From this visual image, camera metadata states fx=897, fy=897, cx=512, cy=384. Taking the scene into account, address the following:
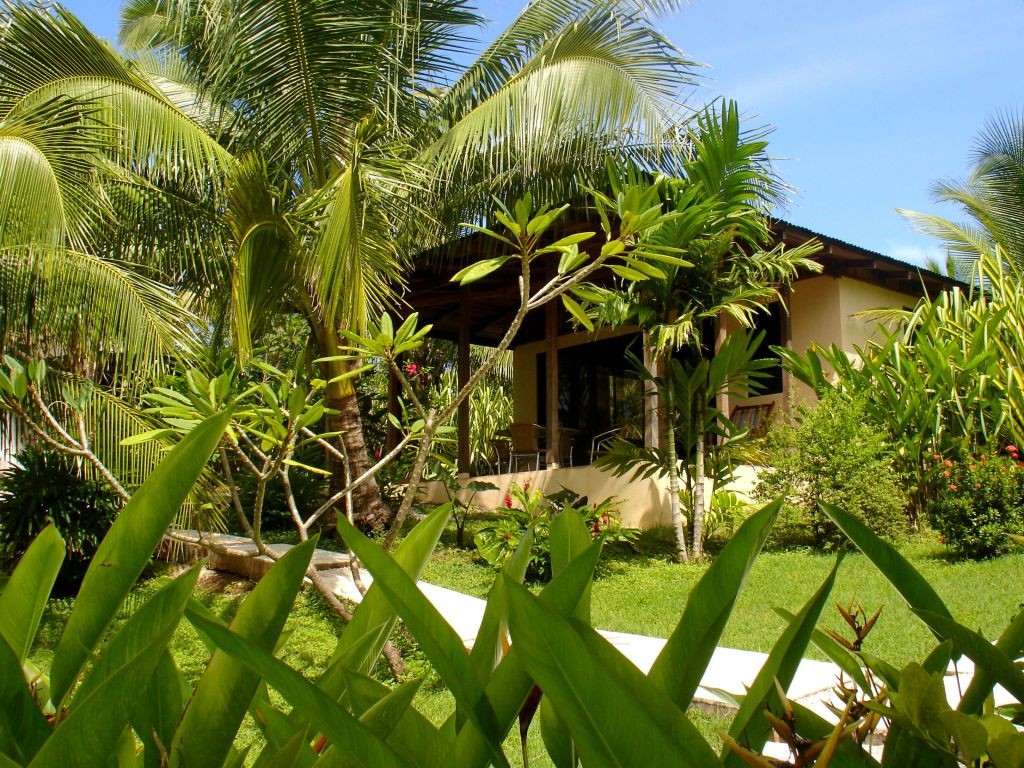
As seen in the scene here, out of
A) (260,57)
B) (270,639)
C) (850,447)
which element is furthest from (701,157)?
(270,639)

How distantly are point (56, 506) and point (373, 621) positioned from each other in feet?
26.5

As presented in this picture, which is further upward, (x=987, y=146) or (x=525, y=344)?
(x=987, y=146)

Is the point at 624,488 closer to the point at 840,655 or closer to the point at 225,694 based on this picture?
the point at 840,655

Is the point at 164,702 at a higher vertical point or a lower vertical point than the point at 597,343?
lower

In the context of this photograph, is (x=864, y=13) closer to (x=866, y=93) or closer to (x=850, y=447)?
(x=866, y=93)

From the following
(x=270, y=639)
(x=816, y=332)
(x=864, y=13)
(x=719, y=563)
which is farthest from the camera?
(x=816, y=332)

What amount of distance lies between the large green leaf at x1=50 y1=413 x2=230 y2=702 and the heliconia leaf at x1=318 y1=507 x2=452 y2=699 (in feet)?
0.61

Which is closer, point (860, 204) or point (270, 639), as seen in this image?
point (270, 639)

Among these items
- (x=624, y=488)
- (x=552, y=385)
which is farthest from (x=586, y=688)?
(x=552, y=385)

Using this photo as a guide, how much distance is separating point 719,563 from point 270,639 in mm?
408

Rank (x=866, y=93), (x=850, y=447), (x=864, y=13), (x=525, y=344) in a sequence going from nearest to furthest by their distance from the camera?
(x=864, y=13), (x=866, y=93), (x=850, y=447), (x=525, y=344)

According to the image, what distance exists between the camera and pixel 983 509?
7672 mm

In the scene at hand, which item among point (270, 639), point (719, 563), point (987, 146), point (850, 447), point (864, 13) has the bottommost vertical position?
point (850, 447)

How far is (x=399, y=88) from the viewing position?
905 centimetres
